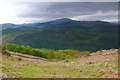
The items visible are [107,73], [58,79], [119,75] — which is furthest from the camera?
[107,73]

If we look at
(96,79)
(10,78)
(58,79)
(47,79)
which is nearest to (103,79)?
(96,79)

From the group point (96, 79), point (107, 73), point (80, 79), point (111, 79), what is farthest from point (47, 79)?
point (107, 73)

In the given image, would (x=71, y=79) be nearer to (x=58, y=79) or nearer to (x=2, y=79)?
(x=58, y=79)

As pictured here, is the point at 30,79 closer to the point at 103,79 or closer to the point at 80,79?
the point at 80,79

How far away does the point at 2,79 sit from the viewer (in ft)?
47.3

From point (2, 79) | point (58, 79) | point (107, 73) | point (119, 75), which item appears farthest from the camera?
point (107, 73)

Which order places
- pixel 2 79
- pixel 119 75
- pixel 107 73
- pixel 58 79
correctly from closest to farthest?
pixel 2 79
pixel 58 79
pixel 119 75
pixel 107 73

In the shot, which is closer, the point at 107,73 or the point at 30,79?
the point at 30,79

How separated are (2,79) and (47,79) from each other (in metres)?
4.04

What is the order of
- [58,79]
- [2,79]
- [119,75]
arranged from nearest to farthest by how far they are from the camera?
[2,79] → [58,79] → [119,75]

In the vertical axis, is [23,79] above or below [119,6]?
below

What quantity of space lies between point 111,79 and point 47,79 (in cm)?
614

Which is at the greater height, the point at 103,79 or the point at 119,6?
the point at 119,6

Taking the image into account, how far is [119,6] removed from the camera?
50.0 ft
